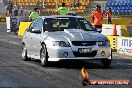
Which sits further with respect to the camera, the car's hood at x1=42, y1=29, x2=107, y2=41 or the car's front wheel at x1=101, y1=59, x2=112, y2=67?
the car's front wheel at x1=101, y1=59, x2=112, y2=67

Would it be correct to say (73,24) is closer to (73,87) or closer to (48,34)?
(48,34)

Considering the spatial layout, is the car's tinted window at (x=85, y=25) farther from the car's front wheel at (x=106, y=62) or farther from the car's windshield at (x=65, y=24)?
the car's front wheel at (x=106, y=62)

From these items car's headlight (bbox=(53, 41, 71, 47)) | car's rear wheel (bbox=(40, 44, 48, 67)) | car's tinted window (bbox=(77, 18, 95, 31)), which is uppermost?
car's tinted window (bbox=(77, 18, 95, 31))

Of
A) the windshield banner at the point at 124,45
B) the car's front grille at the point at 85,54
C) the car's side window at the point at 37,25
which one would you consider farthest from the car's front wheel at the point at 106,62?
the windshield banner at the point at 124,45

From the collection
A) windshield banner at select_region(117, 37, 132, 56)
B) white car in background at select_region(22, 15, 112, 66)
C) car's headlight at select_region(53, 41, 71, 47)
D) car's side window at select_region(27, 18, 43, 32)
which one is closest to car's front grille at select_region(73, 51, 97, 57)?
white car in background at select_region(22, 15, 112, 66)

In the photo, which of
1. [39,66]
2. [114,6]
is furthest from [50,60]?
[114,6]

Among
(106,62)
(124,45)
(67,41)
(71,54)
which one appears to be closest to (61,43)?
(67,41)

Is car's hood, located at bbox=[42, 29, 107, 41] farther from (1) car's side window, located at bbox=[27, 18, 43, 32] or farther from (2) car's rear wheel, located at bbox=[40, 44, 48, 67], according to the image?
(1) car's side window, located at bbox=[27, 18, 43, 32]

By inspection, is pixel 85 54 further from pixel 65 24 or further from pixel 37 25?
pixel 37 25

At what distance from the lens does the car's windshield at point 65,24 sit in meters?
15.1

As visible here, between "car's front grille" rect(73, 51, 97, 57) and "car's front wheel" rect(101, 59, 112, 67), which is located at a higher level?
"car's front grille" rect(73, 51, 97, 57)

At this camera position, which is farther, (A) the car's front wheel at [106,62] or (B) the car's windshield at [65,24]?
(B) the car's windshield at [65,24]

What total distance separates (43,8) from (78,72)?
39.0 m

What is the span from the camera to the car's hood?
1390 cm
